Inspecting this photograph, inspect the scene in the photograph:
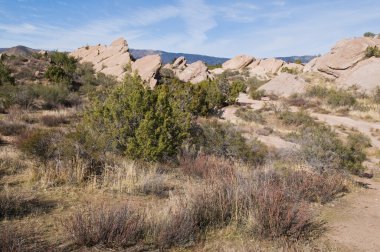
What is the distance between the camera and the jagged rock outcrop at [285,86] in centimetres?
3173

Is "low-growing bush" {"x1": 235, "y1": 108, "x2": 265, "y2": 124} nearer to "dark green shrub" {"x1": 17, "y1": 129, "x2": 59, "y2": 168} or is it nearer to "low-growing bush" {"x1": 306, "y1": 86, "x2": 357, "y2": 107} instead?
"low-growing bush" {"x1": 306, "y1": 86, "x2": 357, "y2": 107}

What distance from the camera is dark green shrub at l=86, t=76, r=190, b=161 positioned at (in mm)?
9289

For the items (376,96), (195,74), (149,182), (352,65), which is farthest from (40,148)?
(352,65)

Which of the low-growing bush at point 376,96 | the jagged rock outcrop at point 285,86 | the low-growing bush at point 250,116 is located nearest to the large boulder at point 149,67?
the low-growing bush at point 250,116

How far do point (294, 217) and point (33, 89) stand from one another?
1903cm

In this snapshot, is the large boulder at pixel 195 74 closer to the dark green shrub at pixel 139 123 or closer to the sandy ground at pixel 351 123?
the sandy ground at pixel 351 123

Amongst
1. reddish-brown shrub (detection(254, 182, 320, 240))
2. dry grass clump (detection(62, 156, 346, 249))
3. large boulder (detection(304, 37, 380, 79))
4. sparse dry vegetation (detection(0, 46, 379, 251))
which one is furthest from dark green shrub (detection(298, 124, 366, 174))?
large boulder (detection(304, 37, 380, 79))

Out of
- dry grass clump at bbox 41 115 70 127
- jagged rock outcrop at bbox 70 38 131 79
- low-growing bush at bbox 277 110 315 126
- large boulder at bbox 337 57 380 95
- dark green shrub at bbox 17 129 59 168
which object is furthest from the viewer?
jagged rock outcrop at bbox 70 38 131 79

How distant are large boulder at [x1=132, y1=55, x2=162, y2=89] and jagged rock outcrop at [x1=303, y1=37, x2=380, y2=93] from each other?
17.9 m

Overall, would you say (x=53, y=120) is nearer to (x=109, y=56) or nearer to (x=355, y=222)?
(x=355, y=222)

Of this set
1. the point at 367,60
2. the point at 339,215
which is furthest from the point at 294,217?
the point at 367,60

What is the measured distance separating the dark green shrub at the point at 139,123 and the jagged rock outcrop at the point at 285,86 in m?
23.0

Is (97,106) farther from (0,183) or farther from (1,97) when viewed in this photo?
(1,97)

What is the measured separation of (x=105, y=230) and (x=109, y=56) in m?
39.3
